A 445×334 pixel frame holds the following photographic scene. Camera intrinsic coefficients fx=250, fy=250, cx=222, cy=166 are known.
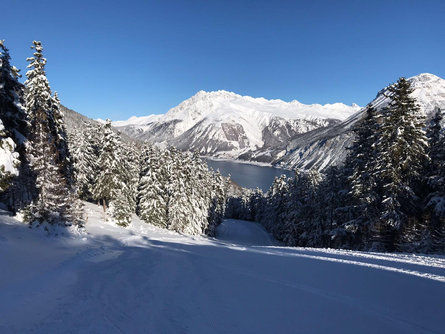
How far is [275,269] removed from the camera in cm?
1116

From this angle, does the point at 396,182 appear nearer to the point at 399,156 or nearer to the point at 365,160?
the point at 399,156

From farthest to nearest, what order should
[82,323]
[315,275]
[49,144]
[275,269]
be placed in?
[49,144], [275,269], [315,275], [82,323]

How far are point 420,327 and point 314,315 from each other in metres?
2.39

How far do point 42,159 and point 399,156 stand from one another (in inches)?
1055

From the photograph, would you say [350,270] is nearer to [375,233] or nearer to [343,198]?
[375,233]

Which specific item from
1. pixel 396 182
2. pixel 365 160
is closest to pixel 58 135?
pixel 365 160

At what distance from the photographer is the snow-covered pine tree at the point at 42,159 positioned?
18.3 metres

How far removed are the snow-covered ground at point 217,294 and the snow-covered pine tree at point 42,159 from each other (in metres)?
4.97

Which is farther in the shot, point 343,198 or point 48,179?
point 343,198

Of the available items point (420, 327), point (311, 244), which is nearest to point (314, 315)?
point (420, 327)

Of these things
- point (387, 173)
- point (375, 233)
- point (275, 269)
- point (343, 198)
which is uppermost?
point (387, 173)

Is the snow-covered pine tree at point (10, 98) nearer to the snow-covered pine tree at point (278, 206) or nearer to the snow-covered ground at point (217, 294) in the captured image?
the snow-covered ground at point (217, 294)

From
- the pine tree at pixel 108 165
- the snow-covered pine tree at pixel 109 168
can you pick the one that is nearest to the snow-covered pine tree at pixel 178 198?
the snow-covered pine tree at pixel 109 168

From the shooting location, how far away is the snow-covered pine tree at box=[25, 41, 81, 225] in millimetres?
18344
